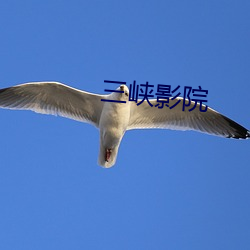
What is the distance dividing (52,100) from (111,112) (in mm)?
942

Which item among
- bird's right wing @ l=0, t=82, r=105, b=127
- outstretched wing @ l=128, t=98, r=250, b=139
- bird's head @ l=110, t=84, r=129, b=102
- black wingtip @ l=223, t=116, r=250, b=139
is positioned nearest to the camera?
bird's head @ l=110, t=84, r=129, b=102

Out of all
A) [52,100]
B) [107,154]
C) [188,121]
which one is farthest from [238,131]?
[52,100]

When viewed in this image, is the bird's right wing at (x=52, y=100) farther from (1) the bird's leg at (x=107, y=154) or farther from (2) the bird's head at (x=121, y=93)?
(1) the bird's leg at (x=107, y=154)

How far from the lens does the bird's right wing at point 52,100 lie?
26.1ft

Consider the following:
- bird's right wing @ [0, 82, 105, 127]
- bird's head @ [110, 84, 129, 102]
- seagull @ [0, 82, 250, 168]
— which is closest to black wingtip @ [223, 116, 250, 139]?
seagull @ [0, 82, 250, 168]

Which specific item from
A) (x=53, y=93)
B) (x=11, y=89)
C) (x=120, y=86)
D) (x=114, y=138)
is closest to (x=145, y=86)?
(x=120, y=86)

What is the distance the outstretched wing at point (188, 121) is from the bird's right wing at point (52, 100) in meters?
0.63

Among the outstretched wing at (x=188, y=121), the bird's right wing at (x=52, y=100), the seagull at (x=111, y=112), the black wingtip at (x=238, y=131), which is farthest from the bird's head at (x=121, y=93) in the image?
the black wingtip at (x=238, y=131)

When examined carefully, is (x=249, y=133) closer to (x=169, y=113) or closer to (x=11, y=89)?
(x=169, y=113)

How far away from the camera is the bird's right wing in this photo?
26.1ft

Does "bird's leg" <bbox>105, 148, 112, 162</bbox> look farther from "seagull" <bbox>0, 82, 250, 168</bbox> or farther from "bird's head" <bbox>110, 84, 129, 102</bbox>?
"bird's head" <bbox>110, 84, 129, 102</bbox>

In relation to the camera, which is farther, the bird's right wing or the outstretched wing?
the outstretched wing

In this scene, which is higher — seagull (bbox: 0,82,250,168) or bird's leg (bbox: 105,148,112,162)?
seagull (bbox: 0,82,250,168)

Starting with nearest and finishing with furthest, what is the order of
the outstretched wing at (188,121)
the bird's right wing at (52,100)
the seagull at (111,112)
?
the seagull at (111,112) < the bird's right wing at (52,100) < the outstretched wing at (188,121)
